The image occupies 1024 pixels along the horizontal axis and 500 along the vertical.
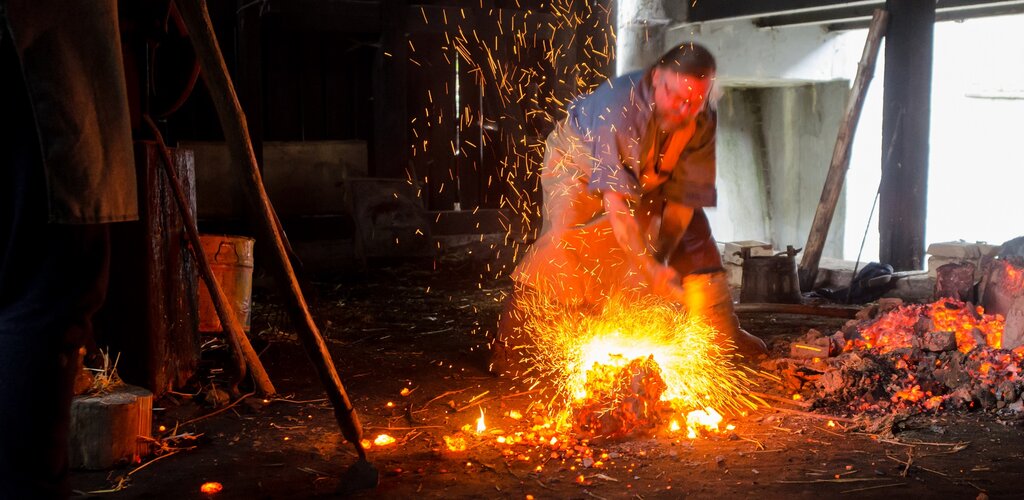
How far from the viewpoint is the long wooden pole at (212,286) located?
479 centimetres

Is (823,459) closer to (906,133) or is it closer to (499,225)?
(906,133)

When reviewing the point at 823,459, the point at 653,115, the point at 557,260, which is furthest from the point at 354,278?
the point at 823,459

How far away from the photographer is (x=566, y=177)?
555 centimetres

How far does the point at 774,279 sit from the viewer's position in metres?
7.95

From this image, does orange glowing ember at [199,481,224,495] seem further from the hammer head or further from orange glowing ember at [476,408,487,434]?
orange glowing ember at [476,408,487,434]

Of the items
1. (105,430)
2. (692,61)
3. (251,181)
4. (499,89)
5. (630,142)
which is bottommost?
(105,430)

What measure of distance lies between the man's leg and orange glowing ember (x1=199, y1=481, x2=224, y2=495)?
2884 mm

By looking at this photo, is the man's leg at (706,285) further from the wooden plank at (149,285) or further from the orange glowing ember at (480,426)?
the wooden plank at (149,285)

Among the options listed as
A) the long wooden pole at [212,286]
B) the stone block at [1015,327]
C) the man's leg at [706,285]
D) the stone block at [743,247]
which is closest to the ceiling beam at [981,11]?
the stone block at [743,247]

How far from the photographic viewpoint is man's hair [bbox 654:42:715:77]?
4.83 meters

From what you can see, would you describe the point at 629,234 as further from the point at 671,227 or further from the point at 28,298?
the point at 28,298

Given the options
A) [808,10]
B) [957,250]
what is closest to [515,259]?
[808,10]

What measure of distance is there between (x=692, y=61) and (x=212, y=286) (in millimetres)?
2739

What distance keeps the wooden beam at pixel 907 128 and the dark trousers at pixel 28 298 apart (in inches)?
309
